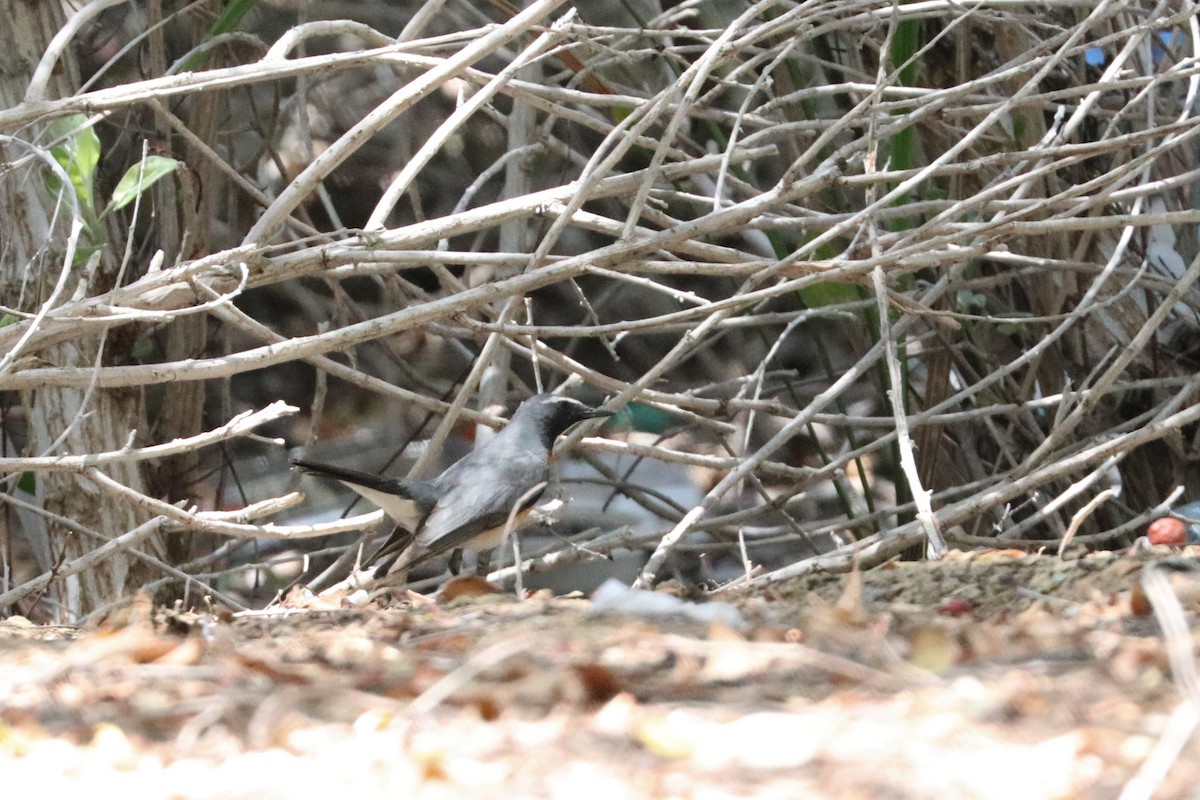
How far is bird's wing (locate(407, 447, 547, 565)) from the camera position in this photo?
5.10 metres

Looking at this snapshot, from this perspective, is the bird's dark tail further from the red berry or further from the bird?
the red berry

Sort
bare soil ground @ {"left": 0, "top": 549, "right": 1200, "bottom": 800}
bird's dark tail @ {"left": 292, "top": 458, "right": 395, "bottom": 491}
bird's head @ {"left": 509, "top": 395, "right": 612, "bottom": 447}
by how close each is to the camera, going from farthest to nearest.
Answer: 1. bird's head @ {"left": 509, "top": 395, "right": 612, "bottom": 447}
2. bird's dark tail @ {"left": 292, "top": 458, "right": 395, "bottom": 491}
3. bare soil ground @ {"left": 0, "top": 549, "right": 1200, "bottom": 800}

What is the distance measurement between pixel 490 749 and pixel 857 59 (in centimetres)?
369

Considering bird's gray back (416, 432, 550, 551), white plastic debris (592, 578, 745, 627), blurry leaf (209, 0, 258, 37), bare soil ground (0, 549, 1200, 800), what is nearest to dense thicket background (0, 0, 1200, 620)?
blurry leaf (209, 0, 258, 37)

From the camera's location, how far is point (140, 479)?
5.02 metres

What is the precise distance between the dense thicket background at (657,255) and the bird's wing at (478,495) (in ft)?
0.85

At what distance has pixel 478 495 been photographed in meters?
5.33

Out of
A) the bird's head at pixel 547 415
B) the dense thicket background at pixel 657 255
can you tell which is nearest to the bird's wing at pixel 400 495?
the dense thicket background at pixel 657 255

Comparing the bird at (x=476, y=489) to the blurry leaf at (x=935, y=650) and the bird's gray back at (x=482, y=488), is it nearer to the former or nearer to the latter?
the bird's gray back at (x=482, y=488)

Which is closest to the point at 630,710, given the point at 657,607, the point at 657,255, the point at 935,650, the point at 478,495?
the point at 935,650

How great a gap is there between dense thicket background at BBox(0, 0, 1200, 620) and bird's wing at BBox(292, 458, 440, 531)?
0.27 m

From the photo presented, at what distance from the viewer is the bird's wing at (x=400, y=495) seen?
519cm

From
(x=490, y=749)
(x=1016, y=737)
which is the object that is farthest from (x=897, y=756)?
(x=490, y=749)

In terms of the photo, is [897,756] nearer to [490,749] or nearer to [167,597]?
[490,749]
